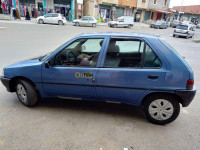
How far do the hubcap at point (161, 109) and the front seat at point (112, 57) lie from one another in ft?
3.29

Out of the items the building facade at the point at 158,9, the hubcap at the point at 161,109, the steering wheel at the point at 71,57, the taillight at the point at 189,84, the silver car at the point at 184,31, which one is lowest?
the hubcap at the point at 161,109

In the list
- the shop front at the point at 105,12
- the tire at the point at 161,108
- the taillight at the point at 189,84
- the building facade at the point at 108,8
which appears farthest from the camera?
the shop front at the point at 105,12

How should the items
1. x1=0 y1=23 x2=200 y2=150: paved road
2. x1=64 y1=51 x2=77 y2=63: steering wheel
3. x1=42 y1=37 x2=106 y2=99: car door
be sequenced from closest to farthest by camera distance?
x1=0 y1=23 x2=200 y2=150: paved road, x1=42 y1=37 x2=106 y2=99: car door, x1=64 y1=51 x2=77 y2=63: steering wheel

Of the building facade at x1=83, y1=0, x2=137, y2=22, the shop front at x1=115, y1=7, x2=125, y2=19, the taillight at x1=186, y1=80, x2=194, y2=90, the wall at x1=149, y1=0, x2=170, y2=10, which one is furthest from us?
the wall at x1=149, y1=0, x2=170, y2=10

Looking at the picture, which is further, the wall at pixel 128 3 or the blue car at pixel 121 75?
the wall at pixel 128 3

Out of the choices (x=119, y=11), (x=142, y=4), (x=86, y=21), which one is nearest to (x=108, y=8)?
(x=119, y=11)

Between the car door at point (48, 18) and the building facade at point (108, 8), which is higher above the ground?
the building facade at point (108, 8)

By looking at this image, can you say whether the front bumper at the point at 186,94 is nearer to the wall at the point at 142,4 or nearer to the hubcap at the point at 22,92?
the hubcap at the point at 22,92

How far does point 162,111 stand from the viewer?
112 inches

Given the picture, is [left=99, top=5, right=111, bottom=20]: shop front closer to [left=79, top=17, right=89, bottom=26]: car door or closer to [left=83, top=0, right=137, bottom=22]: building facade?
[left=83, top=0, right=137, bottom=22]: building facade

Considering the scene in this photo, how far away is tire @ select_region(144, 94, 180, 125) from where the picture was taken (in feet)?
9.08

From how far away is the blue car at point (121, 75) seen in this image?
2.64 meters

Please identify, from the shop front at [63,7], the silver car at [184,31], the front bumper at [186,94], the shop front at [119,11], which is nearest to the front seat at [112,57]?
the front bumper at [186,94]

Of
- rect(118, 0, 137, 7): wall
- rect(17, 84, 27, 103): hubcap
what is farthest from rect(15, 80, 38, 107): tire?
rect(118, 0, 137, 7): wall
